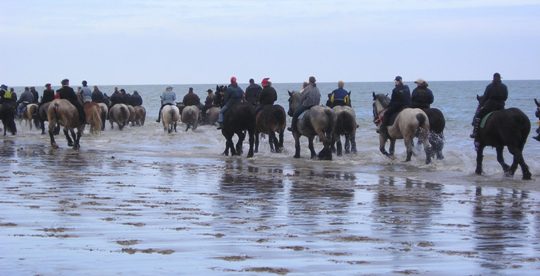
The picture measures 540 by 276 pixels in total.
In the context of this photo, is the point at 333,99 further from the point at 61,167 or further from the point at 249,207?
the point at 249,207

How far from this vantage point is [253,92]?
86.1 ft

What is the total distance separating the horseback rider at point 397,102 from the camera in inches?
914

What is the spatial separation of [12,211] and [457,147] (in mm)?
22170

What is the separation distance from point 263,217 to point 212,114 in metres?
32.2

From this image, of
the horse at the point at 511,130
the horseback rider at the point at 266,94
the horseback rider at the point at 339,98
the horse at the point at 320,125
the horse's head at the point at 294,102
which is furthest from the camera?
the horse's head at the point at 294,102

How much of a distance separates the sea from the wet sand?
0.06ft

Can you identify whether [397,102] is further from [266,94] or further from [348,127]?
[266,94]

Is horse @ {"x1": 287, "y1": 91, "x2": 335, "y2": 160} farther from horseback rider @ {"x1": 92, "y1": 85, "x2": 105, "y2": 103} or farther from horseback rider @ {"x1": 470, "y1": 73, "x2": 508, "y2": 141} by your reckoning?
horseback rider @ {"x1": 92, "y1": 85, "x2": 105, "y2": 103}

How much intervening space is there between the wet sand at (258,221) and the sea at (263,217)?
19mm

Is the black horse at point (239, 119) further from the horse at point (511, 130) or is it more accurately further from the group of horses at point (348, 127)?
the horse at point (511, 130)

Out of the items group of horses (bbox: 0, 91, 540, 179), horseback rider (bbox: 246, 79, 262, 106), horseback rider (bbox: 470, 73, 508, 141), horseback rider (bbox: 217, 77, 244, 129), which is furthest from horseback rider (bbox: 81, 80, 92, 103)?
horseback rider (bbox: 470, 73, 508, 141)

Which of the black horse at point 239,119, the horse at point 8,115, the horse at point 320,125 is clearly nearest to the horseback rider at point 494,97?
the horse at point 320,125

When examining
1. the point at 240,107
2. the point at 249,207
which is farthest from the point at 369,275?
the point at 240,107

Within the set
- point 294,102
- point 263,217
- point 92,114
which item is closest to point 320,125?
point 294,102
